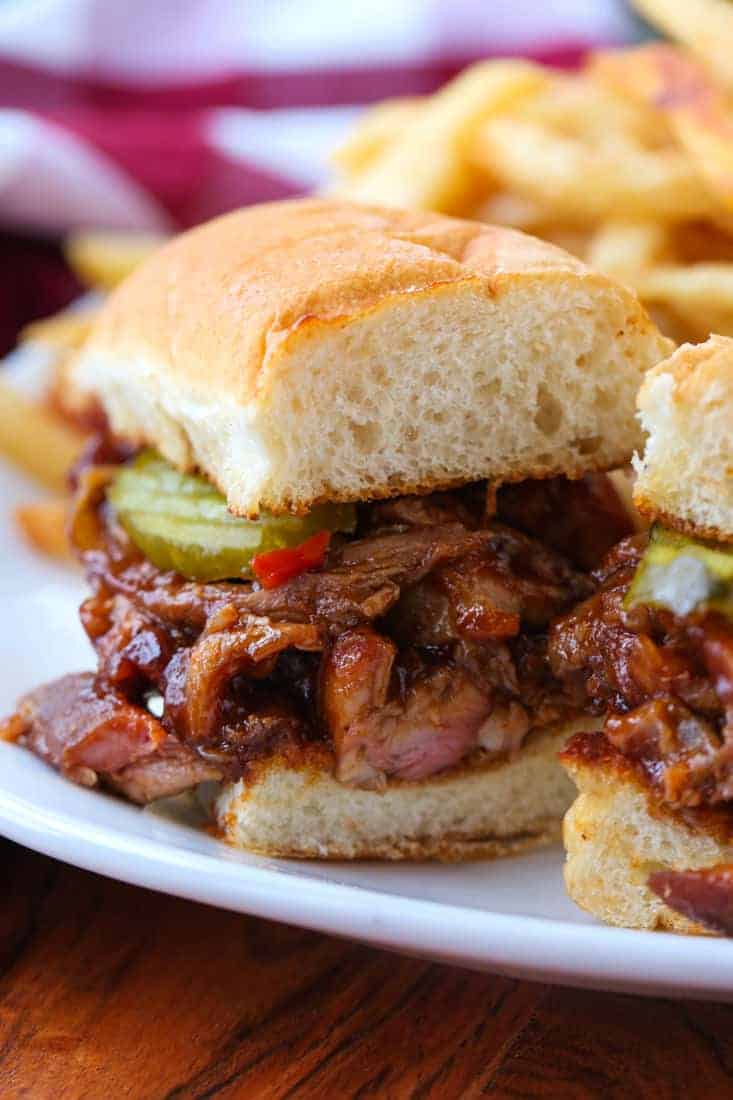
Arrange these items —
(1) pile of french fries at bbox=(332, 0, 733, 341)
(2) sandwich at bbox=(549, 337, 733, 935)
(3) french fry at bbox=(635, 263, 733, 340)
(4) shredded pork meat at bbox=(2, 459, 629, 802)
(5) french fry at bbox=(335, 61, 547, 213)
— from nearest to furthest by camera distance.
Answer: (2) sandwich at bbox=(549, 337, 733, 935), (4) shredded pork meat at bbox=(2, 459, 629, 802), (3) french fry at bbox=(635, 263, 733, 340), (1) pile of french fries at bbox=(332, 0, 733, 341), (5) french fry at bbox=(335, 61, 547, 213)

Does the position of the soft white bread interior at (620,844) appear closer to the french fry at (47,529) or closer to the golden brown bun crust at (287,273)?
the golden brown bun crust at (287,273)

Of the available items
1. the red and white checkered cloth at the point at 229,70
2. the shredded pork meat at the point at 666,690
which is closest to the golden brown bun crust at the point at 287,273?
the shredded pork meat at the point at 666,690

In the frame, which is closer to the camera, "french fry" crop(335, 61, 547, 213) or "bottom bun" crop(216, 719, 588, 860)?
"bottom bun" crop(216, 719, 588, 860)

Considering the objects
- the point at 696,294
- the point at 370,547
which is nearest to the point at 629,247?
the point at 696,294

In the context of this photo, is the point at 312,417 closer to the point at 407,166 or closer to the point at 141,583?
the point at 141,583

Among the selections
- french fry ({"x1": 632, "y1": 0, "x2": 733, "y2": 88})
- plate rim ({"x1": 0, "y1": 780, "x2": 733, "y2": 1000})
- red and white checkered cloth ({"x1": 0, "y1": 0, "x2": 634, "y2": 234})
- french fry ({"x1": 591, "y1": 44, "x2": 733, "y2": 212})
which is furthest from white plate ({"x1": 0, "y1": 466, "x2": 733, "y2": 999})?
red and white checkered cloth ({"x1": 0, "y1": 0, "x2": 634, "y2": 234})

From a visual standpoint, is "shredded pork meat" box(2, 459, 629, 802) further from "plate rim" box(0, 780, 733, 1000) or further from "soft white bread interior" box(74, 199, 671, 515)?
"plate rim" box(0, 780, 733, 1000)
